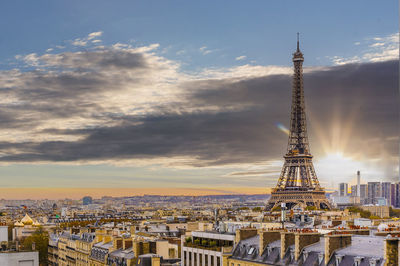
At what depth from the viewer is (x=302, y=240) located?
48625 mm

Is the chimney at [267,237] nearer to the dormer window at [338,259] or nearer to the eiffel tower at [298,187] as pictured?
the dormer window at [338,259]

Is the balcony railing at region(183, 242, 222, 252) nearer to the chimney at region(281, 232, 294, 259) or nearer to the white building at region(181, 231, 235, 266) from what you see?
the white building at region(181, 231, 235, 266)

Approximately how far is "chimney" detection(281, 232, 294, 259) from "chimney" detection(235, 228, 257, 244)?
758cm

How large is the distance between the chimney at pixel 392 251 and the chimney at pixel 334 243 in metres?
6.02

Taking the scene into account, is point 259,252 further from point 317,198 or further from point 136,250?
point 317,198

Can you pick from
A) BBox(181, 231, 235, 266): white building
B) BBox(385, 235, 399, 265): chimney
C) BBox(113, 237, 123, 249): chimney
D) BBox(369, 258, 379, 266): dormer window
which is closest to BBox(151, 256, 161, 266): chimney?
BBox(181, 231, 235, 266): white building

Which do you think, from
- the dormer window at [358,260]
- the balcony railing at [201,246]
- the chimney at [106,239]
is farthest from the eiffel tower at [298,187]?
the dormer window at [358,260]

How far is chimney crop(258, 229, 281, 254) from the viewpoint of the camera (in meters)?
52.8

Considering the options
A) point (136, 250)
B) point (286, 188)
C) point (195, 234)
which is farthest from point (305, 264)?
point (286, 188)

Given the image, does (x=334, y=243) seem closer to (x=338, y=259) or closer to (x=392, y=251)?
(x=338, y=259)

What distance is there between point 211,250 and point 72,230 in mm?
68477

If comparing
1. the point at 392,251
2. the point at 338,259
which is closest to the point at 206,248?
the point at 338,259

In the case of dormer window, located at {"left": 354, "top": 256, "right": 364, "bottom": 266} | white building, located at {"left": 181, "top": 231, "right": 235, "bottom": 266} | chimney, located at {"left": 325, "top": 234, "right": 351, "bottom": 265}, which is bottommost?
white building, located at {"left": 181, "top": 231, "right": 235, "bottom": 266}

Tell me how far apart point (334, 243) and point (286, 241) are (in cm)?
573
